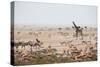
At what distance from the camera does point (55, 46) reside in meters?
2.46

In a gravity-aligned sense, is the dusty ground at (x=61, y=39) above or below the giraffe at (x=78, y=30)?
below

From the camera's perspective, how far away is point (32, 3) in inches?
92.7

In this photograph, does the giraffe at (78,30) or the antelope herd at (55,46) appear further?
the giraffe at (78,30)

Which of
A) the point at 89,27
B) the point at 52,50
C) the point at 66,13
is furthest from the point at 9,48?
the point at 89,27

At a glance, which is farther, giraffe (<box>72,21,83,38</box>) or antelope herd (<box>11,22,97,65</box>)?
giraffe (<box>72,21,83,38</box>)

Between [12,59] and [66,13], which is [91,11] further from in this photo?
[12,59]

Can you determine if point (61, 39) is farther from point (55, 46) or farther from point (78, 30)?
point (78, 30)

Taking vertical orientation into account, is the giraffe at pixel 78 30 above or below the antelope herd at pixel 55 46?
above

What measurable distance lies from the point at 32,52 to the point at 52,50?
237mm

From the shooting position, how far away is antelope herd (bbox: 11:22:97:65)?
2.32m

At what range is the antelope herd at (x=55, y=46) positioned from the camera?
91.2 inches

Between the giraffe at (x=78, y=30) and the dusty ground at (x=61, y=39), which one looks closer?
the dusty ground at (x=61, y=39)

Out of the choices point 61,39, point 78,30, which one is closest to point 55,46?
point 61,39

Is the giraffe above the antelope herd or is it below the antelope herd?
above
